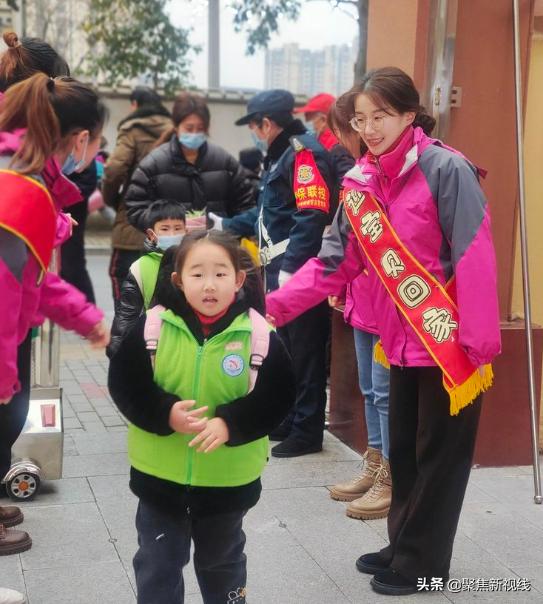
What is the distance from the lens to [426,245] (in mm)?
3479

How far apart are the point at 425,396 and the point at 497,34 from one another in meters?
2.15

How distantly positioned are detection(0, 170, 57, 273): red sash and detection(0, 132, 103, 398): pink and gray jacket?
26mm

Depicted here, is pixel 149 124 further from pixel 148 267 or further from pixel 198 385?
pixel 198 385

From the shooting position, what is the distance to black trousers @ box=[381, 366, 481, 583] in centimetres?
353

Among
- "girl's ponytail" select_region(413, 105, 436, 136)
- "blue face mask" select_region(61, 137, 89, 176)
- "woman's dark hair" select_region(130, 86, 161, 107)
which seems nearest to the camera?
"blue face mask" select_region(61, 137, 89, 176)

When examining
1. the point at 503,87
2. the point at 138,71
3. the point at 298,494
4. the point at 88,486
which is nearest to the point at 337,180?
the point at 503,87

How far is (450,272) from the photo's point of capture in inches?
138

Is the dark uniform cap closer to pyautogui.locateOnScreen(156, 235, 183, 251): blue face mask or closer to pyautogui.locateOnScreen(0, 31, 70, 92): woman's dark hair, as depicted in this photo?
pyautogui.locateOnScreen(156, 235, 183, 251): blue face mask

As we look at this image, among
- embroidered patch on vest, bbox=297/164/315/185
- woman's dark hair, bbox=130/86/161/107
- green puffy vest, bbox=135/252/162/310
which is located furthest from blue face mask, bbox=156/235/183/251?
woman's dark hair, bbox=130/86/161/107

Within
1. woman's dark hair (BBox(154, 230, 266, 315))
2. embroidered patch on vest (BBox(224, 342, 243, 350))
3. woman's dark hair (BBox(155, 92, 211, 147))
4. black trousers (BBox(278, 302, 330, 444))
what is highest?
woman's dark hair (BBox(155, 92, 211, 147))

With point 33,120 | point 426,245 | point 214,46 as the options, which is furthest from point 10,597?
point 214,46

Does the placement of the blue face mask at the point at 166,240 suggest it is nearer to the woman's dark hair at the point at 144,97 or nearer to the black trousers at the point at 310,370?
the black trousers at the point at 310,370

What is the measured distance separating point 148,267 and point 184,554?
178 cm

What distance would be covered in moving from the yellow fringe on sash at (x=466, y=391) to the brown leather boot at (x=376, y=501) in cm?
106
